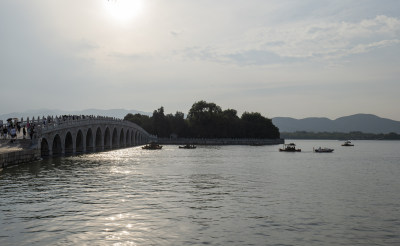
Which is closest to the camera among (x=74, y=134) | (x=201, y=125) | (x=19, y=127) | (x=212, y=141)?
(x=19, y=127)

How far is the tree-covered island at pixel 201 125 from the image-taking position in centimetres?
14200

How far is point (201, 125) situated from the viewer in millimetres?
141625

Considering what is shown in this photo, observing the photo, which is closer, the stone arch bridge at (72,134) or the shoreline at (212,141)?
the stone arch bridge at (72,134)

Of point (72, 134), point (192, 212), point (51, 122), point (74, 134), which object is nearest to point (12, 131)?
point (51, 122)

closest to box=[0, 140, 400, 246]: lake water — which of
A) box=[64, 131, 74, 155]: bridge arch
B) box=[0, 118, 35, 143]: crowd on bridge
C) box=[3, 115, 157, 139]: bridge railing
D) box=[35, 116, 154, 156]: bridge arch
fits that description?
box=[0, 118, 35, 143]: crowd on bridge

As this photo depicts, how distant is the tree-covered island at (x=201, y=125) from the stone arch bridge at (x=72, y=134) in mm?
42700

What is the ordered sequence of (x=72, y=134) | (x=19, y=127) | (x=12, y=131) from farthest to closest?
(x=72, y=134)
(x=19, y=127)
(x=12, y=131)

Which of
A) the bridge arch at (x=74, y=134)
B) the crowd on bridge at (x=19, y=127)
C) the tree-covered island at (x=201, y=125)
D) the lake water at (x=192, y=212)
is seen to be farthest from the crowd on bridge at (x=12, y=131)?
the tree-covered island at (x=201, y=125)

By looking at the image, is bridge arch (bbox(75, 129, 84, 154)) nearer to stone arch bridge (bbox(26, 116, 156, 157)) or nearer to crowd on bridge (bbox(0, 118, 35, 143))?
stone arch bridge (bbox(26, 116, 156, 157))

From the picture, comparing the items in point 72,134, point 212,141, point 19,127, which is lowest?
point 212,141

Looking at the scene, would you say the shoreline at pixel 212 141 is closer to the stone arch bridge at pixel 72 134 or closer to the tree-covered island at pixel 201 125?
the tree-covered island at pixel 201 125

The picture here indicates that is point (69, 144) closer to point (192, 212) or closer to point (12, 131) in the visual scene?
point (12, 131)

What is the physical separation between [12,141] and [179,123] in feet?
349

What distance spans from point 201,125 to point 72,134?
281 ft
